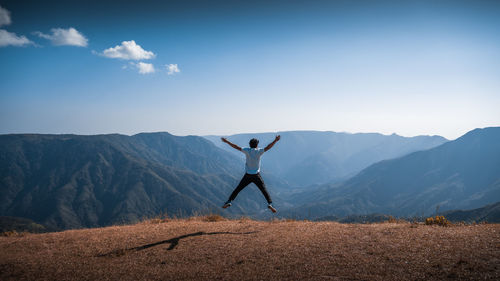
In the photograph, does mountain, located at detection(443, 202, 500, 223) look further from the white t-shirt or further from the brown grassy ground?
the white t-shirt

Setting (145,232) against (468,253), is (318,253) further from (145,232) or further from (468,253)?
(145,232)

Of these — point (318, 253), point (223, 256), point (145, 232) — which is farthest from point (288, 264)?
point (145, 232)

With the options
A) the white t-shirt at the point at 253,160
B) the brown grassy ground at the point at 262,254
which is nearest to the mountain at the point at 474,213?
the brown grassy ground at the point at 262,254

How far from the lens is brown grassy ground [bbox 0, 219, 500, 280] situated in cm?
572

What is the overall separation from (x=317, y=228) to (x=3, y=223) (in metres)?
204

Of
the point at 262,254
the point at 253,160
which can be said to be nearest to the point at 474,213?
the point at 253,160

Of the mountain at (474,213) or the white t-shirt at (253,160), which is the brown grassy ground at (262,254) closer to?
the white t-shirt at (253,160)

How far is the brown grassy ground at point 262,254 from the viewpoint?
18.8ft

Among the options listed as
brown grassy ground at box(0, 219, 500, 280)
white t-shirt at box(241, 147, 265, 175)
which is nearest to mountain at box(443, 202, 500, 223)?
brown grassy ground at box(0, 219, 500, 280)

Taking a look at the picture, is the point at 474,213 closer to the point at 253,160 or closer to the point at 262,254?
the point at 253,160

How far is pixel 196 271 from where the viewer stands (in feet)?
20.0

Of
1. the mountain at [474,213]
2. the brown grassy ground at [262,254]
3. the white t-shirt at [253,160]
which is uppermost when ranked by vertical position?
the white t-shirt at [253,160]

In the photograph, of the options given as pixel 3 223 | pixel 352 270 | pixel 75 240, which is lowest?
pixel 3 223

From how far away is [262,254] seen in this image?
6832 mm
